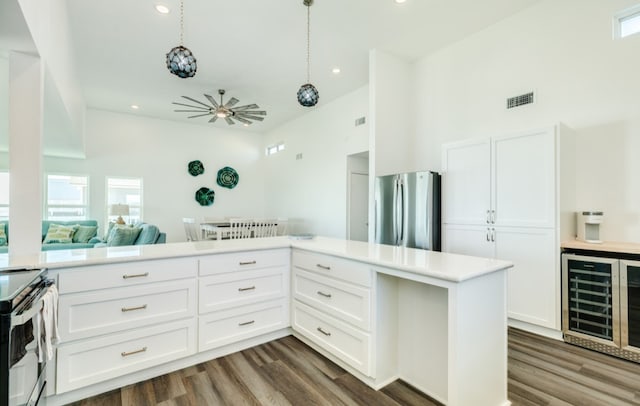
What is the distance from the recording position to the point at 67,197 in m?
6.36

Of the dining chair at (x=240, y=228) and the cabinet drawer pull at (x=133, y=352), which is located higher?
the dining chair at (x=240, y=228)

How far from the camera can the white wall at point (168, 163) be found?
257 inches

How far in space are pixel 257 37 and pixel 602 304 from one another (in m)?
4.60

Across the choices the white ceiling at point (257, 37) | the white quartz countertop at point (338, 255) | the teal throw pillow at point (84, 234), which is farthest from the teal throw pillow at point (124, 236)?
the white ceiling at point (257, 37)

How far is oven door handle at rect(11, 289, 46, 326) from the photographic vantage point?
1.14m

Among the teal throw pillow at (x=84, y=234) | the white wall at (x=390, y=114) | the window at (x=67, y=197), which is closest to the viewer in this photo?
the white wall at (x=390, y=114)

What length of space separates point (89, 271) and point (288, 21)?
129 inches

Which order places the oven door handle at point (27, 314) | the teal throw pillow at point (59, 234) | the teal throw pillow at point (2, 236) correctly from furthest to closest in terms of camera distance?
1. the teal throw pillow at point (59, 234)
2. the teal throw pillow at point (2, 236)
3. the oven door handle at point (27, 314)

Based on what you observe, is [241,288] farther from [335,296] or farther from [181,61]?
[181,61]

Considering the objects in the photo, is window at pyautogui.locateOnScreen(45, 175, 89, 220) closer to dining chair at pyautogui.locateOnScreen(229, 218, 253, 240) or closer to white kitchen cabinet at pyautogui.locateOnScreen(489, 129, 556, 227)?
dining chair at pyautogui.locateOnScreen(229, 218, 253, 240)

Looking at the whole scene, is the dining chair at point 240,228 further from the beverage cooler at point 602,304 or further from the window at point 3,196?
the beverage cooler at point 602,304

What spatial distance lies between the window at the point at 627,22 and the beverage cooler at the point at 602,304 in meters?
2.11

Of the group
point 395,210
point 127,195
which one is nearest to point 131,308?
point 395,210

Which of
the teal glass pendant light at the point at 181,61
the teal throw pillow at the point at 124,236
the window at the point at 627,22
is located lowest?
the teal throw pillow at the point at 124,236
